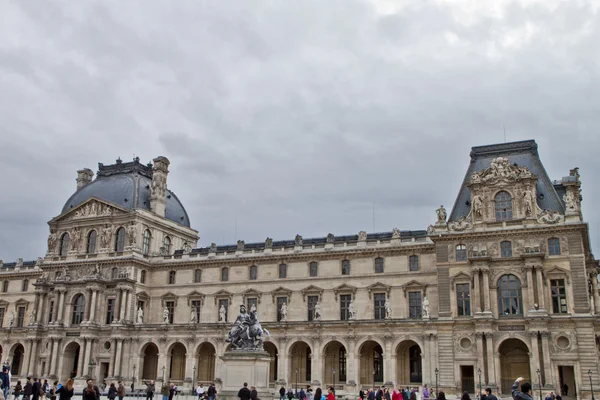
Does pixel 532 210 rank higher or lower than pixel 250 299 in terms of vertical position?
higher

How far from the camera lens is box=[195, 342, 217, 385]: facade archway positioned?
65000 millimetres

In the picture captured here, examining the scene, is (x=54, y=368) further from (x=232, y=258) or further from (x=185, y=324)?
(x=232, y=258)

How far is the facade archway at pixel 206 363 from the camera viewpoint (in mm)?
65000

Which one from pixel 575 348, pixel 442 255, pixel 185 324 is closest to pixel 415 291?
pixel 442 255

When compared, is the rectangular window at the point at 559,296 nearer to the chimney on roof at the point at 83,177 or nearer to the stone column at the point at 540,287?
the stone column at the point at 540,287

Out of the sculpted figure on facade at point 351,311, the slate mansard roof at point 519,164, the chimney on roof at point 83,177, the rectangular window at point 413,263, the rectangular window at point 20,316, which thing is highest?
the chimney on roof at point 83,177

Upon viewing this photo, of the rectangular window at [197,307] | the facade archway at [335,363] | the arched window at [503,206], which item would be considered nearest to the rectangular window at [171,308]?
the rectangular window at [197,307]

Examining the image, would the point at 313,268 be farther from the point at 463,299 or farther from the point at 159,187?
the point at 159,187

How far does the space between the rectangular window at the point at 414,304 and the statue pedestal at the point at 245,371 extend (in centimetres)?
2663

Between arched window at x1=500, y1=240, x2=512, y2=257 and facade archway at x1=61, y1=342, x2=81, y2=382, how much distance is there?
44.9m

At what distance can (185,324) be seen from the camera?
6456cm

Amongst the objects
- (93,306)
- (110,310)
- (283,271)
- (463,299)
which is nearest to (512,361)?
(463,299)

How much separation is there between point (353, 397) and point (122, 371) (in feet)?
84.2

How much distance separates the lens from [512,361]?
5272 centimetres
